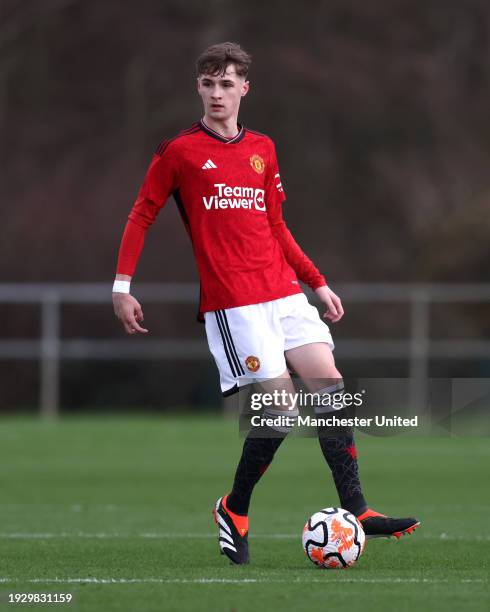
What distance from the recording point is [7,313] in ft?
70.5

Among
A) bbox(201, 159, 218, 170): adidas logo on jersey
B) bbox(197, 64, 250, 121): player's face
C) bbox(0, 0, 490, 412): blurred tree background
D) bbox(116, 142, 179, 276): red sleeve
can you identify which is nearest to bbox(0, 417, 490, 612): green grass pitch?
bbox(116, 142, 179, 276): red sleeve

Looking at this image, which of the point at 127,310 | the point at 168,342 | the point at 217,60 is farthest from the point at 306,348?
the point at 168,342

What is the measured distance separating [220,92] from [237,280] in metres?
0.85

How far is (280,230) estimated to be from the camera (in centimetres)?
704

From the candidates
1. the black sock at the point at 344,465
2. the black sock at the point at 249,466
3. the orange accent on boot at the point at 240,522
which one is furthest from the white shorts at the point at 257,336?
the orange accent on boot at the point at 240,522

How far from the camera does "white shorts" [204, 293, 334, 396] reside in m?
6.69

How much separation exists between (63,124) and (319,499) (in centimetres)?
1602

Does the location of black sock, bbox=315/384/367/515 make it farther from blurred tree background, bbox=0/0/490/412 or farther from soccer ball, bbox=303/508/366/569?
blurred tree background, bbox=0/0/490/412

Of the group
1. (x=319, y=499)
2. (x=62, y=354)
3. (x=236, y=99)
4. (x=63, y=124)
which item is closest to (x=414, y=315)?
(x=62, y=354)

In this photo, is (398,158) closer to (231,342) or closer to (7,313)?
(7,313)

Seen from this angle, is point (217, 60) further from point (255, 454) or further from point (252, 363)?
point (255, 454)

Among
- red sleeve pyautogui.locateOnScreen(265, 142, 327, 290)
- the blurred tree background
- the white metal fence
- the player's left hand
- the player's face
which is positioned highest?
the blurred tree background

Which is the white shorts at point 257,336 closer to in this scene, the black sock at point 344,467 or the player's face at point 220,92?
the black sock at point 344,467

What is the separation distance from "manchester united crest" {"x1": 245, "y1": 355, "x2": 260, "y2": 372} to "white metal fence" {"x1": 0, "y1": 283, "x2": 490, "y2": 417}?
44.8ft
